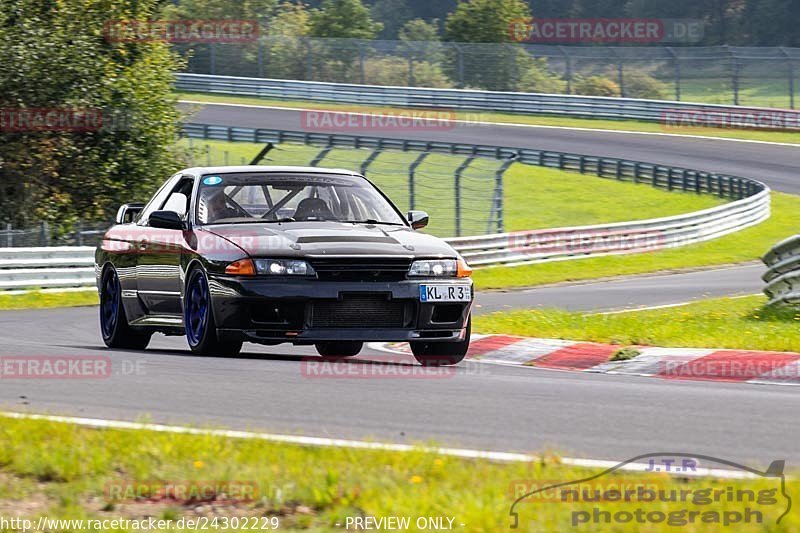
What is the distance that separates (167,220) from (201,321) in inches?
33.8

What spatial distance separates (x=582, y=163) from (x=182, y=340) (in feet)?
103

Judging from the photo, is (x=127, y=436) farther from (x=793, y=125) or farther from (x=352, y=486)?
(x=793, y=125)

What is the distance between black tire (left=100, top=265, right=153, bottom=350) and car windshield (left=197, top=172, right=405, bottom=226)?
156 centimetres

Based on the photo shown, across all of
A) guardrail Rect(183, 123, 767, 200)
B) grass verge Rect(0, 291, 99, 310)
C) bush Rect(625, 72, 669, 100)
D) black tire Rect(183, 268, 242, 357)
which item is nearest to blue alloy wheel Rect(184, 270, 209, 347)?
black tire Rect(183, 268, 242, 357)

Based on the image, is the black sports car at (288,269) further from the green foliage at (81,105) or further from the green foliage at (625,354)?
the green foliage at (81,105)

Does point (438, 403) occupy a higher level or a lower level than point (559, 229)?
higher

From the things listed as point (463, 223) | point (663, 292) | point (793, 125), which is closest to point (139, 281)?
point (663, 292)

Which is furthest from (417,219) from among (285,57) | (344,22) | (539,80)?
(344,22)

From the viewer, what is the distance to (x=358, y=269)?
9.37 metres

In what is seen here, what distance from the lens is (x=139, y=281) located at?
438 inches

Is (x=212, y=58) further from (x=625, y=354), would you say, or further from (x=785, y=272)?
(x=625, y=354)

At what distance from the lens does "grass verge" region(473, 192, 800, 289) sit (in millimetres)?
26773

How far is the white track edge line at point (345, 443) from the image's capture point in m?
5.48

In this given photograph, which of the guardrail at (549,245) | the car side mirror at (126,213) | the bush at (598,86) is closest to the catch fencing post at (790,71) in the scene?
the bush at (598,86)
